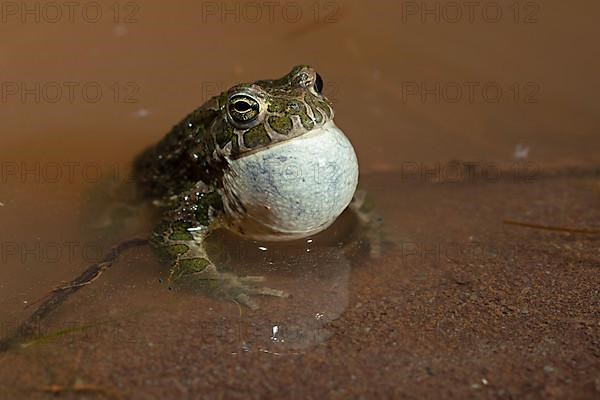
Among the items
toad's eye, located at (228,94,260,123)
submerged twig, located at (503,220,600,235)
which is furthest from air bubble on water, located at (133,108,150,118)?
submerged twig, located at (503,220,600,235)

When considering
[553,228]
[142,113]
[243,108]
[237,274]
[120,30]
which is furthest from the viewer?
[120,30]

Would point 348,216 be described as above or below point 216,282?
above

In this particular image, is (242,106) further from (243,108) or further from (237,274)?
(237,274)

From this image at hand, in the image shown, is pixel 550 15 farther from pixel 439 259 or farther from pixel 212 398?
pixel 212 398

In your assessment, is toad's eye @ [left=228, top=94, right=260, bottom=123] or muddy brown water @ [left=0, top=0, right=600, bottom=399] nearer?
muddy brown water @ [left=0, top=0, right=600, bottom=399]

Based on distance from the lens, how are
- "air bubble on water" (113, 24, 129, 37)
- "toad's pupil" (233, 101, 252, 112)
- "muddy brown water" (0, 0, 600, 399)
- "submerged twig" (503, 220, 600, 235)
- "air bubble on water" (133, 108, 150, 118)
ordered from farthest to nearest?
"air bubble on water" (113, 24, 129, 37)
"air bubble on water" (133, 108, 150, 118)
"submerged twig" (503, 220, 600, 235)
"toad's pupil" (233, 101, 252, 112)
"muddy brown water" (0, 0, 600, 399)

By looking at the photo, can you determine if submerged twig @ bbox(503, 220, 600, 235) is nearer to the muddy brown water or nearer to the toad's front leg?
the muddy brown water

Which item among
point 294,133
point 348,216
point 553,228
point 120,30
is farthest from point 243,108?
point 120,30
